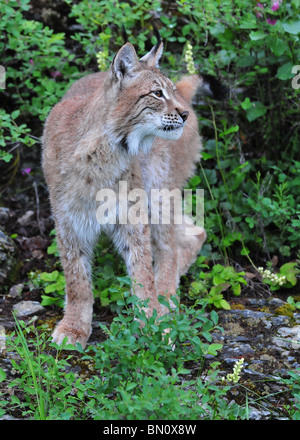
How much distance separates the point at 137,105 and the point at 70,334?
1456 millimetres

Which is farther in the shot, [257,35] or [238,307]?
[257,35]

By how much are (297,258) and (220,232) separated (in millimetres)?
674

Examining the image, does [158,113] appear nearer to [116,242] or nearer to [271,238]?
[116,242]

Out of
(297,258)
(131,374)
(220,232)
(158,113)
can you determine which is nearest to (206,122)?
(220,232)

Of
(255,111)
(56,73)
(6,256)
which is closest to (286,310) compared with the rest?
(255,111)

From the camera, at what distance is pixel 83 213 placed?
3980 millimetres

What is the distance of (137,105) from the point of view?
3777 millimetres

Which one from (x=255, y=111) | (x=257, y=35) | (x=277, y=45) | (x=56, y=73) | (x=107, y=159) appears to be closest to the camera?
(x=107, y=159)

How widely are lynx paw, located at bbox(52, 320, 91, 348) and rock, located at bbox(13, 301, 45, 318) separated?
1.27 ft

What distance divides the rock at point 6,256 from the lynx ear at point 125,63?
171 centimetres

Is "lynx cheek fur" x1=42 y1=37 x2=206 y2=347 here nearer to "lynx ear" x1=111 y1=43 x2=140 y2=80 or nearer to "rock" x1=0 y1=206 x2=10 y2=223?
"lynx ear" x1=111 y1=43 x2=140 y2=80

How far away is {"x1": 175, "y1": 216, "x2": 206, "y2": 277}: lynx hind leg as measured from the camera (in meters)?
4.86

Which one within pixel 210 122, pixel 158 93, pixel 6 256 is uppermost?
pixel 158 93

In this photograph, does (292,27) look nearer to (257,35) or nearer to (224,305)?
(257,35)
